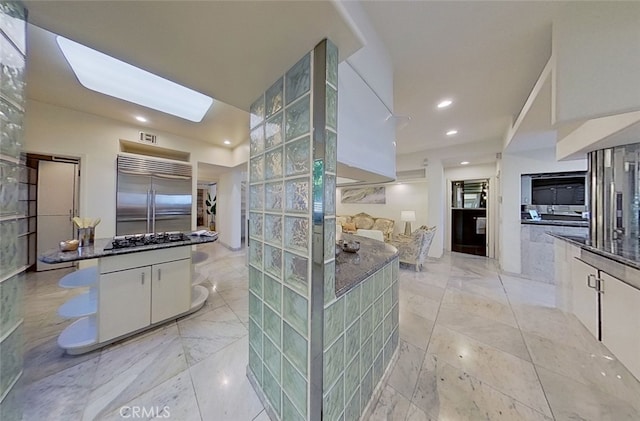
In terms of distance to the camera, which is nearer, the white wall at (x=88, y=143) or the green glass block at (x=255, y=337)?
the green glass block at (x=255, y=337)

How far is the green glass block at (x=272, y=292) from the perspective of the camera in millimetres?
1192

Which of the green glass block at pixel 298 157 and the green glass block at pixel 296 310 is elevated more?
the green glass block at pixel 298 157

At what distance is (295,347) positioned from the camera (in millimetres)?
1066

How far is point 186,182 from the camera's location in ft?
14.1

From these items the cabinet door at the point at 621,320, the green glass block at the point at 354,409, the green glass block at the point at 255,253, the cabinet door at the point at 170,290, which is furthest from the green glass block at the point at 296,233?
the cabinet door at the point at 621,320

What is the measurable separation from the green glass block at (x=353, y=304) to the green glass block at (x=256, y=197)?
2.57ft

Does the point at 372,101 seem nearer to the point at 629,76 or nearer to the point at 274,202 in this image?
the point at 274,202

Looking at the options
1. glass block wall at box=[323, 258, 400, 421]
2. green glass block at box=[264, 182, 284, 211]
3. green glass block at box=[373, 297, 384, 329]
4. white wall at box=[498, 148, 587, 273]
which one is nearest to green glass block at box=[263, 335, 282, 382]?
glass block wall at box=[323, 258, 400, 421]

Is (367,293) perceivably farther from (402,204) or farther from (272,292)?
(402,204)

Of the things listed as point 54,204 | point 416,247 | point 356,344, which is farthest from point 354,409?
point 54,204

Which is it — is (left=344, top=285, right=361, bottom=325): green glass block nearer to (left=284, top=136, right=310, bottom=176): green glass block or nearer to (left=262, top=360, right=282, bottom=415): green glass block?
(left=262, top=360, right=282, bottom=415): green glass block

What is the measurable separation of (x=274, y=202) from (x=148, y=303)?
6.28 ft

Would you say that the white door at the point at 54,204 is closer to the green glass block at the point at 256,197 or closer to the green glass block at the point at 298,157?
the green glass block at the point at 256,197

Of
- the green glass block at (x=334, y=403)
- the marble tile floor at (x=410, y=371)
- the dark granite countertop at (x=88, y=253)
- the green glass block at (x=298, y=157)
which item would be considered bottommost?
the marble tile floor at (x=410, y=371)
